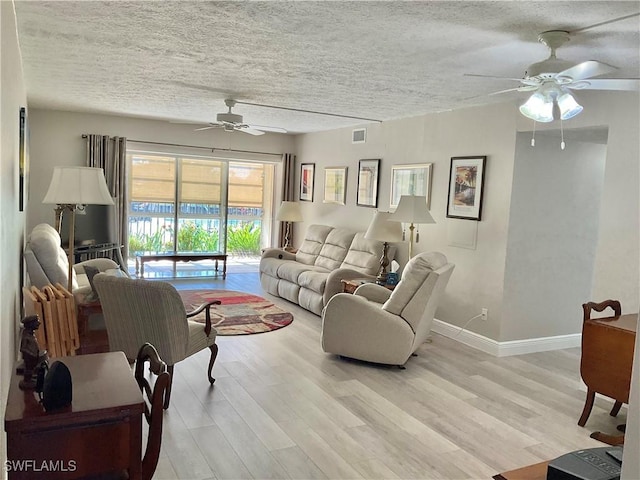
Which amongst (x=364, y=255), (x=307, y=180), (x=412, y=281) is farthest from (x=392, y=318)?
(x=307, y=180)

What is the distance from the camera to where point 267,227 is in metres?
9.17

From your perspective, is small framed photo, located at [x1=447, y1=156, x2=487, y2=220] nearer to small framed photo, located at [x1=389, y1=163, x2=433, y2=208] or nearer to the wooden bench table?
small framed photo, located at [x1=389, y1=163, x2=433, y2=208]

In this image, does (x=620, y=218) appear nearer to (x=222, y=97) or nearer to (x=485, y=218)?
(x=485, y=218)

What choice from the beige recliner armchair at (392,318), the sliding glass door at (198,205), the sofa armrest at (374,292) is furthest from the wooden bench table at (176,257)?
the beige recliner armchair at (392,318)

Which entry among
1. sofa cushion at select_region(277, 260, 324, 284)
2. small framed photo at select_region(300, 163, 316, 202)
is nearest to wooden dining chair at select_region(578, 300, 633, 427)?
sofa cushion at select_region(277, 260, 324, 284)

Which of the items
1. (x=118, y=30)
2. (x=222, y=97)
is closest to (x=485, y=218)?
(x=222, y=97)

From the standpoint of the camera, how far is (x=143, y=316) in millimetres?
3191

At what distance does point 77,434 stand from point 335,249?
5.38 m

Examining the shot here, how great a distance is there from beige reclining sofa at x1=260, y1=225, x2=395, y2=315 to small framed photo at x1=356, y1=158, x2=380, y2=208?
1.54 feet

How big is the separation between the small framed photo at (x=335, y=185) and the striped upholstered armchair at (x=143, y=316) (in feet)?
14.7

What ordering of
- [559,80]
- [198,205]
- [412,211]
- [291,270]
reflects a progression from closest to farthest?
1. [559,80]
2. [412,211]
3. [291,270]
4. [198,205]

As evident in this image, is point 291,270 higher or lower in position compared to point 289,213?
lower

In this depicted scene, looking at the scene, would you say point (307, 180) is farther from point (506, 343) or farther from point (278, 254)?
point (506, 343)

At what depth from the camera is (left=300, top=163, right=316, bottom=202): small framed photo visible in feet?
27.4
